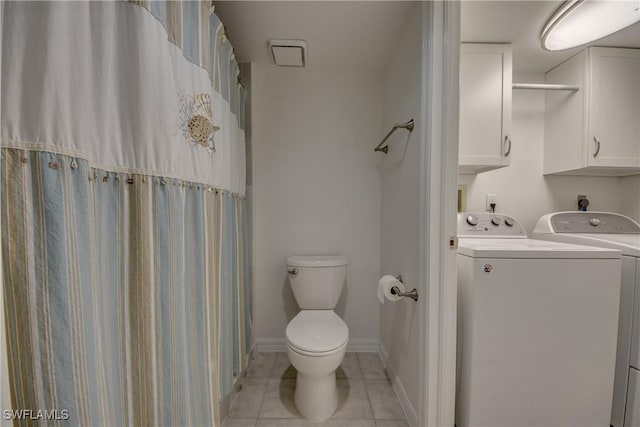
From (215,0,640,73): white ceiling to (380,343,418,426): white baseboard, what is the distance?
6.76 feet

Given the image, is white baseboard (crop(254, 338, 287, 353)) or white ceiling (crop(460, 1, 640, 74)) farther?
white baseboard (crop(254, 338, 287, 353))

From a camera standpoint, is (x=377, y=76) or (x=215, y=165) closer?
(x=215, y=165)

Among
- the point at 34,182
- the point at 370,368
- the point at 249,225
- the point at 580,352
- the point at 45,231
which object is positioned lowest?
the point at 370,368

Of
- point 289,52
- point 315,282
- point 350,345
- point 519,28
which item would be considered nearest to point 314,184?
point 315,282

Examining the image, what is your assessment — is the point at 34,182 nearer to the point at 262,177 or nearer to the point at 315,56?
the point at 262,177

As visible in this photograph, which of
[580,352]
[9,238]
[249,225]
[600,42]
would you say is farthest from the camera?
[249,225]

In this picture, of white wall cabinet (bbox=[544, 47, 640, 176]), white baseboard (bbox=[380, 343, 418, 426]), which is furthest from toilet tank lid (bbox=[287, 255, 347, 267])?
white wall cabinet (bbox=[544, 47, 640, 176])

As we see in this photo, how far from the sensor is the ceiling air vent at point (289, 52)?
1.52 m

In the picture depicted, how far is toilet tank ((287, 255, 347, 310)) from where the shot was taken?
1636mm

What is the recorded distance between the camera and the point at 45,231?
54 centimetres

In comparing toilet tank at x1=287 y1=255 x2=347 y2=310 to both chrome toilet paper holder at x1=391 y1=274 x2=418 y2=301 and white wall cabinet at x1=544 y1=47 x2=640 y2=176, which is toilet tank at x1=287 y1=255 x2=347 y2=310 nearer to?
chrome toilet paper holder at x1=391 y1=274 x2=418 y2=301

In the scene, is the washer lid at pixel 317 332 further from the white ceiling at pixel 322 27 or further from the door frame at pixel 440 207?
the white ceiling at pixel 322 27

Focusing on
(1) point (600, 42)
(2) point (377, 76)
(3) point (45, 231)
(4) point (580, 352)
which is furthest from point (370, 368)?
(1) point (600, 42)

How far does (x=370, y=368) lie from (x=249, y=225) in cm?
135
